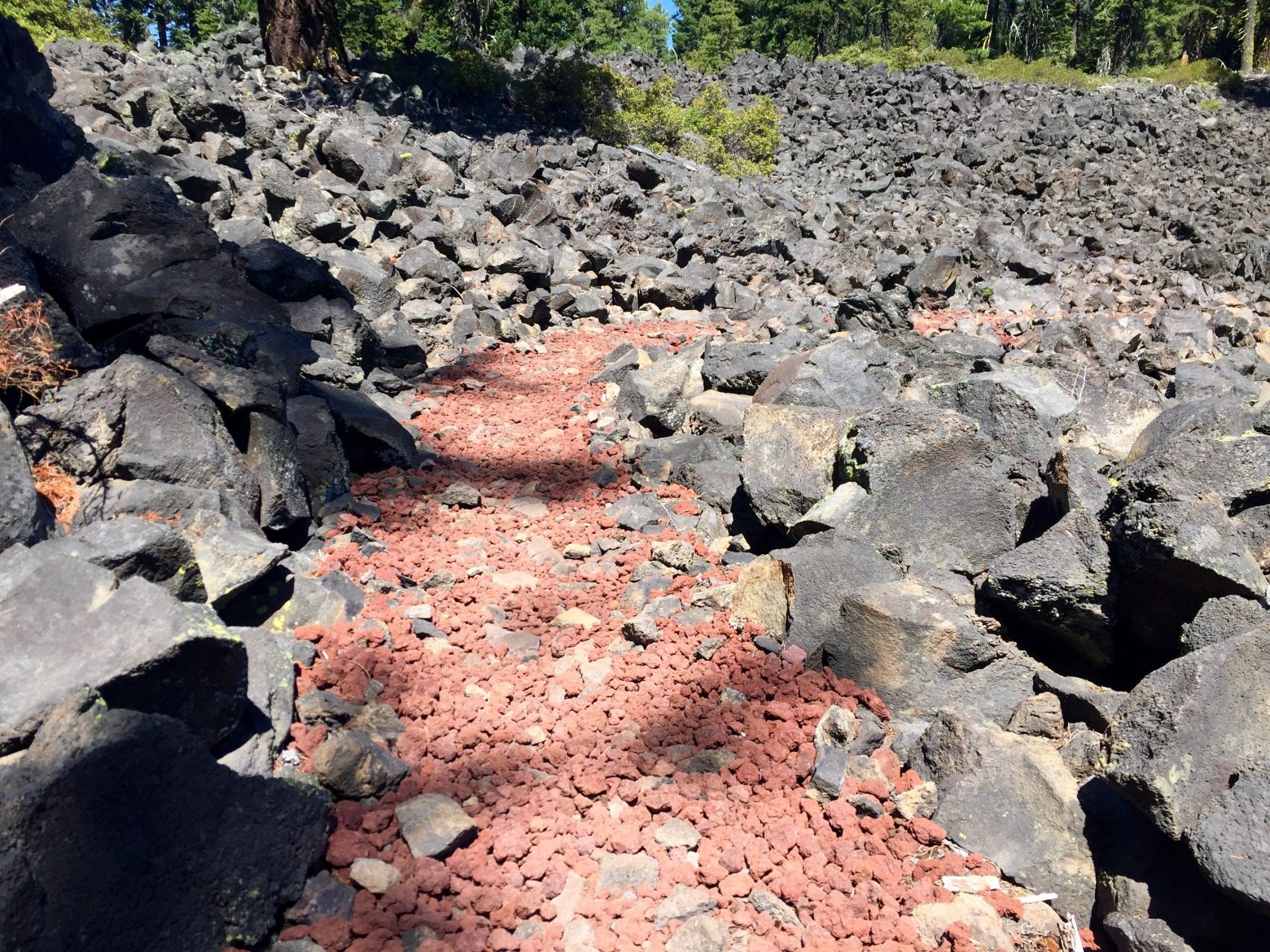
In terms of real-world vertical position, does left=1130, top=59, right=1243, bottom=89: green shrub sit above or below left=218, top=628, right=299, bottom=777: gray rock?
above

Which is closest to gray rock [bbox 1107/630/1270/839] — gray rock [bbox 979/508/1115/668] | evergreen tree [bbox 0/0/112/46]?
gray rock [bbox 979/508/1115/668]

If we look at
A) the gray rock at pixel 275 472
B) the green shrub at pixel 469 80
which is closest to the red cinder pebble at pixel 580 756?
the gray rock at pixel 275 472

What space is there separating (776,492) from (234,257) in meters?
4.46

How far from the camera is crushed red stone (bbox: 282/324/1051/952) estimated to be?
7.54 ft

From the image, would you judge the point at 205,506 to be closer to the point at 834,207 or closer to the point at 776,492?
the point at 776,492

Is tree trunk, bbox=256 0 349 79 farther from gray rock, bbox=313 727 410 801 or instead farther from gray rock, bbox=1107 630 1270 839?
gray rock, bbox=1107 630 1270 839

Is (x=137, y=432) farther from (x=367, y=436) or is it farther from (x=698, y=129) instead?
(x=698, y=129)

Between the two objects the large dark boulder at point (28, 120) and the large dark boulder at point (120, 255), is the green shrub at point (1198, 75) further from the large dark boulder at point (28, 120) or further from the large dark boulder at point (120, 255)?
the large dark boulder at point (120, 255)

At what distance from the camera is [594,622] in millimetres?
3736

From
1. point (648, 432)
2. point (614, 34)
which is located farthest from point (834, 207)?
point (614, 34)

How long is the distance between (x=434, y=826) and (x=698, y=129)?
16.5m

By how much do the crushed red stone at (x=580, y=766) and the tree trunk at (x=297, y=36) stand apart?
12270 millimetres

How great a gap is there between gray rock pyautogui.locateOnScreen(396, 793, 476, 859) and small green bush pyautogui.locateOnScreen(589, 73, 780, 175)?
14187 mm

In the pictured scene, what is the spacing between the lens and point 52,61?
35.9ft
